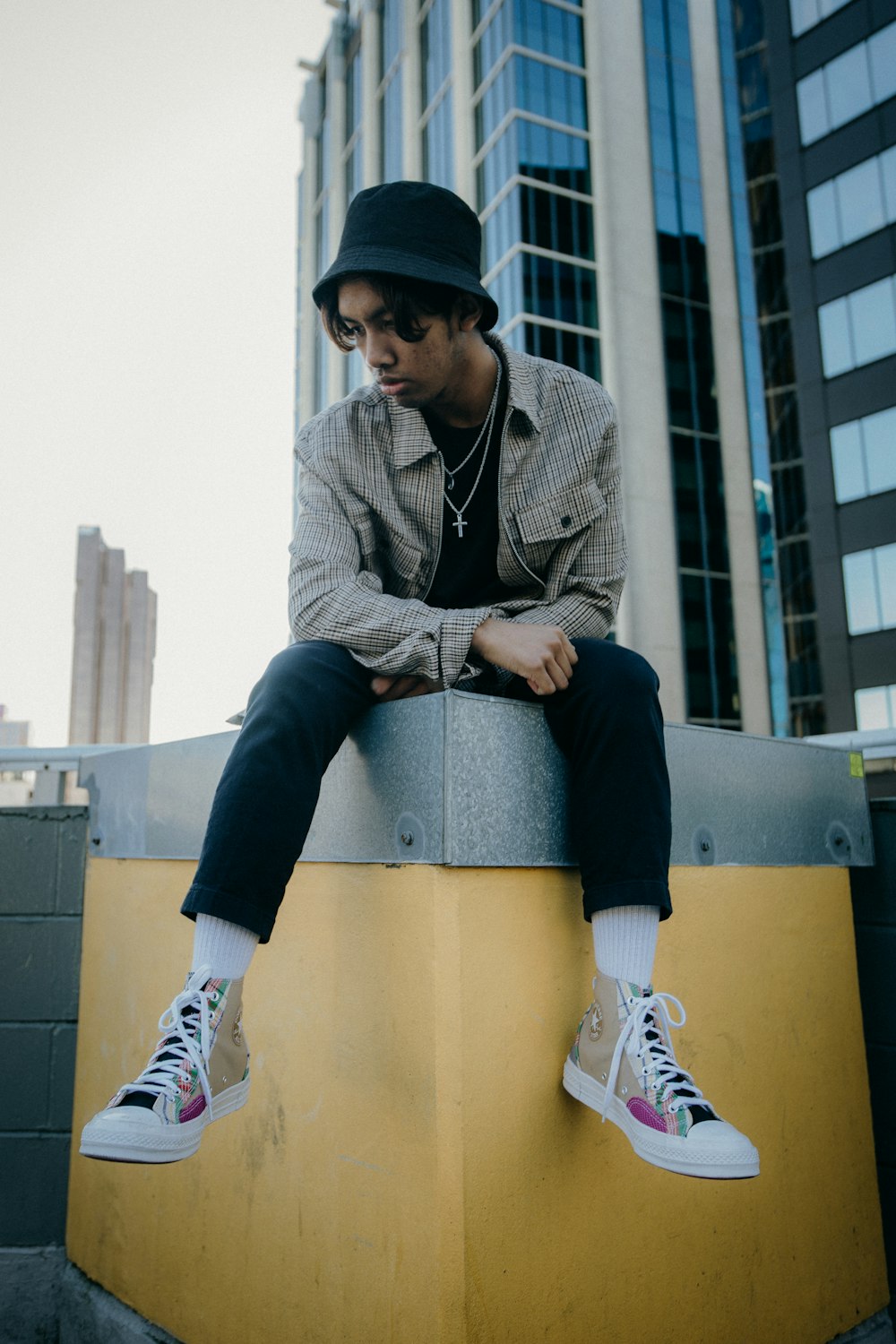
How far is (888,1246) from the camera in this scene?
1945mm

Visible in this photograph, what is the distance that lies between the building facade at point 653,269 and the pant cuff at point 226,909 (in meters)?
23.0

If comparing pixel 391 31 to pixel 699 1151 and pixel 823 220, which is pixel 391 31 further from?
pixel 699 1151

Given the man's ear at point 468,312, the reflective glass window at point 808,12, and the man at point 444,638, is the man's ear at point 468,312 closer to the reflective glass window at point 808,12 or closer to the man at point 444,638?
the man at point 444,638

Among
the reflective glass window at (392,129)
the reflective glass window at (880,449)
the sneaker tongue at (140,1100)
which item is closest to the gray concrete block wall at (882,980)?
the sneaker tongue at (140,1100)

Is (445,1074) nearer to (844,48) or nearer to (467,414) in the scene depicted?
(467,414)

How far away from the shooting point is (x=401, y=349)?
1697 mm

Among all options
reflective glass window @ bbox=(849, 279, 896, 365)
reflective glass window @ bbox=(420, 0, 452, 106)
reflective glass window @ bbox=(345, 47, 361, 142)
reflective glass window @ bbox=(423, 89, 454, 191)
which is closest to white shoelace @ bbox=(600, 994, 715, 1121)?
reflective glass window @ bbox=(849, 279, 896, 365)

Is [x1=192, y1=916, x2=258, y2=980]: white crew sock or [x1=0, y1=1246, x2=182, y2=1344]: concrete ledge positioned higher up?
[x1=192, y1=916, x2=258, y2=980]: white crew sock

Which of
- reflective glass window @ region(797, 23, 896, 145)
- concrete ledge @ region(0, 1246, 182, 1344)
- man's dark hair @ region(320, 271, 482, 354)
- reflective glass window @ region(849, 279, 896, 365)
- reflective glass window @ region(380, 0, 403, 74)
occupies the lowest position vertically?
concrete ledge @ region(0, 1246, 182, 1344)

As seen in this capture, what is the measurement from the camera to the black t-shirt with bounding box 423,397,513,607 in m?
1.83

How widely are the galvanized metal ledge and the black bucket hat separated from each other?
0.79 meters

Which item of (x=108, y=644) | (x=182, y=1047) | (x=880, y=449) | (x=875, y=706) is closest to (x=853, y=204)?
(x=880, y=449)

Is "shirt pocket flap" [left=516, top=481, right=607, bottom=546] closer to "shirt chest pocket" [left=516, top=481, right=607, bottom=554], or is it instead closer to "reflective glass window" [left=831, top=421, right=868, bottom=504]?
"shirt chest pocket" [left=516, top=481, right=607, bottom=554]

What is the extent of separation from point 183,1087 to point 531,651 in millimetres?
809
